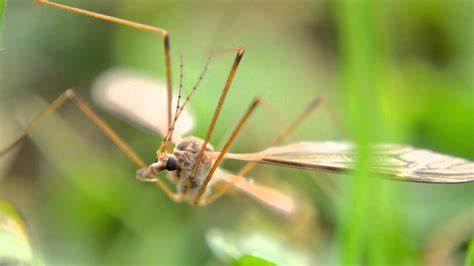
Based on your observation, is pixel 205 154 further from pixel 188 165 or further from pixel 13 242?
pixel 13 242

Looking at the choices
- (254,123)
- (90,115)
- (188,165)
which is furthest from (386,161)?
(254,123)

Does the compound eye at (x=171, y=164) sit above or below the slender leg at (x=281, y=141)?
below

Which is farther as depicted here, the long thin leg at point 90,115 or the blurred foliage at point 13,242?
the long thin leg at point 90,115

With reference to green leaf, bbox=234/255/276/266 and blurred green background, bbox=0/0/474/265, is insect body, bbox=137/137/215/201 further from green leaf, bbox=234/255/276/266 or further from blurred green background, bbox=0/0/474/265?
green leaf, bbox=234/255/276/266

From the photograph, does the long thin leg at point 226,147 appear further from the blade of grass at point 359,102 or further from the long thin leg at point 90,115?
the blade of grass at point 359,102

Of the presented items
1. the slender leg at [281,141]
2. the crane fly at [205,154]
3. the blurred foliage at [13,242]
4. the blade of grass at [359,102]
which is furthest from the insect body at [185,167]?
the blade of grass at [359,102]

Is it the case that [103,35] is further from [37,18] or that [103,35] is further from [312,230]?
[312,230]

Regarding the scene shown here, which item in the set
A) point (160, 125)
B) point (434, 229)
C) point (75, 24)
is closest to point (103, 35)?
point (75, 24)
